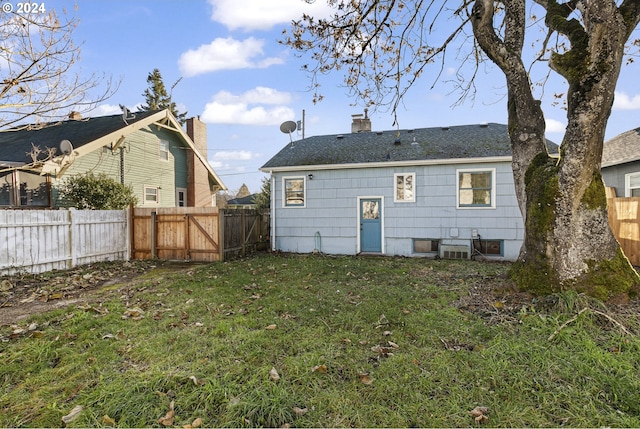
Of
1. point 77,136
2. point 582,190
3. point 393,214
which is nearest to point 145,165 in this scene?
point 77,136

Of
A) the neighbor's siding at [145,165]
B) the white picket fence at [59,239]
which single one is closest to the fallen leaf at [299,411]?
the white picket fence at [59,239]

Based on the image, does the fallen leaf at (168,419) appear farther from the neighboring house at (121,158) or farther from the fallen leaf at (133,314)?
the neighboring house at (121,158)

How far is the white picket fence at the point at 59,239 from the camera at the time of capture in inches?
302

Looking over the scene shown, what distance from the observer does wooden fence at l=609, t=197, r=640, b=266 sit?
8.42 m

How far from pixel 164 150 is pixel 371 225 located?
11.7m

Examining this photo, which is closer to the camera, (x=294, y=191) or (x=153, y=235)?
(x=153, y=235)

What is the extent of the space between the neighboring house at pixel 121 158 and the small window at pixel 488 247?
1181 centimetres

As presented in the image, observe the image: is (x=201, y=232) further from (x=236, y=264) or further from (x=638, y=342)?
(x=638, y=342)

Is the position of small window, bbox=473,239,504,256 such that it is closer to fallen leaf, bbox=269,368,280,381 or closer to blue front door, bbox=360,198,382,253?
blue front door, bbox=360,198,382,253

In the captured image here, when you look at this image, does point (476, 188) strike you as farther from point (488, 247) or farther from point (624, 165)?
point (624, 165)

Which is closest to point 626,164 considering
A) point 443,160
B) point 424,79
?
point 443,160

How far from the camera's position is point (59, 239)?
869 centimetres

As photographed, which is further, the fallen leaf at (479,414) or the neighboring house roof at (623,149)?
the neighboring house roof at (623,149)

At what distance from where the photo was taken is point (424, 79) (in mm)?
8234
